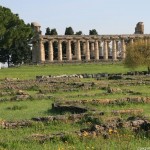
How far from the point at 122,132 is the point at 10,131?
136 inches

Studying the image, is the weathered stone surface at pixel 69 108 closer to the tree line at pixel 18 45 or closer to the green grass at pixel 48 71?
the green grass at pixel 48 71

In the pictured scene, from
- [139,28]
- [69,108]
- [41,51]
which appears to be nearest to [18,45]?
[41,51]

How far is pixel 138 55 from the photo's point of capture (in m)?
57.3

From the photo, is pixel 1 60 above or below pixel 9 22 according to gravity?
below

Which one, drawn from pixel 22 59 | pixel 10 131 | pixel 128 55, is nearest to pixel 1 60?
pixel 22 59

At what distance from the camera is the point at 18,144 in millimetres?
11078

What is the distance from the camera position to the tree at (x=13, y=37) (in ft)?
262

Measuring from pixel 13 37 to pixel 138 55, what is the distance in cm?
3172

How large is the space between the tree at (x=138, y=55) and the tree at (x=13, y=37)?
24952 mm

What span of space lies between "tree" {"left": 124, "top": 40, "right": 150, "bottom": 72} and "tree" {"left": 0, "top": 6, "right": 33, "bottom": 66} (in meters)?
25.0

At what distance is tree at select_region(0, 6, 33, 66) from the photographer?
262 ft

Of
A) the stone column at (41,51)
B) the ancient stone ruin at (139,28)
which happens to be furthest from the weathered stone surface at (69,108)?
the ancient stone ruin at (139,28)

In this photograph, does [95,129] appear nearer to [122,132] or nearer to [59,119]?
[122,132]

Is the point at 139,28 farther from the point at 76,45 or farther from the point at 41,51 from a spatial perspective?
the point at 41,51
